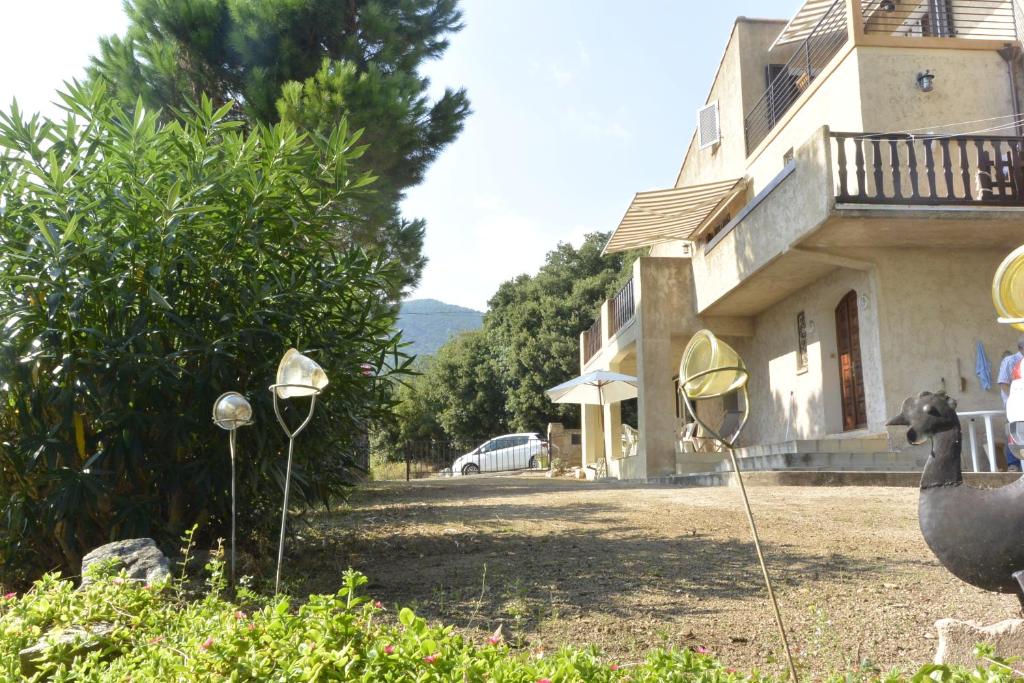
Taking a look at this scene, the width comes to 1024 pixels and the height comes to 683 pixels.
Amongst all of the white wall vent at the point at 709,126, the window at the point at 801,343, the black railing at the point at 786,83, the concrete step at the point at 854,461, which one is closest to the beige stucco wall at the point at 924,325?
the concrete step at the point at 854,461

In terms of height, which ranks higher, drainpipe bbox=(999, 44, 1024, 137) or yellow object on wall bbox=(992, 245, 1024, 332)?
drainpipe bbox=(999, 44, 1024, 137)

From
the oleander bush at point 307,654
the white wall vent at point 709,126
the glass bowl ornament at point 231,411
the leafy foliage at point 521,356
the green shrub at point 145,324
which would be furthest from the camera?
the leafy foliage at point 521,356

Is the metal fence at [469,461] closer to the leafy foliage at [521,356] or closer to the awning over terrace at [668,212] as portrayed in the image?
the leafy foliage at [521,356]

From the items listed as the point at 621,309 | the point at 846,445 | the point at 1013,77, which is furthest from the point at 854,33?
the point at 621,309

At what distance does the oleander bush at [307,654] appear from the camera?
232cm

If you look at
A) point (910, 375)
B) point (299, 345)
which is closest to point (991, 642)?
point (299, 345)

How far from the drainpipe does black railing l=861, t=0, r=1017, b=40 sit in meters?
0.47

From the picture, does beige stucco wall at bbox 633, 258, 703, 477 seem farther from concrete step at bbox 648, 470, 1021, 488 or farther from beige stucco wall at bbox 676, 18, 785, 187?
concrete step at bbox 648, 470, 1021, 488

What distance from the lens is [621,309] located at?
1947 cm

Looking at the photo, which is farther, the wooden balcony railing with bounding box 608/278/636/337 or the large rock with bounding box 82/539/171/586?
the wooden balcony railing with bounding box 608/278/636/337

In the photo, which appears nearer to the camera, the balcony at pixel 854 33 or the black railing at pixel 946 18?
the balcony at pixel 854 33

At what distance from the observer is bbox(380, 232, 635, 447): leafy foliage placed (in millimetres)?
38344

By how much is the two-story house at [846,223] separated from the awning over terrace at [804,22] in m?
0.06

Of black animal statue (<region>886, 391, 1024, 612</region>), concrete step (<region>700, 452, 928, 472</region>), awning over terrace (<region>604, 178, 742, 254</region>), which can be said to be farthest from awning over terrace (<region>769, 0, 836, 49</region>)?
black animal statue (<region>886, 391, 1024, 612</region>)
